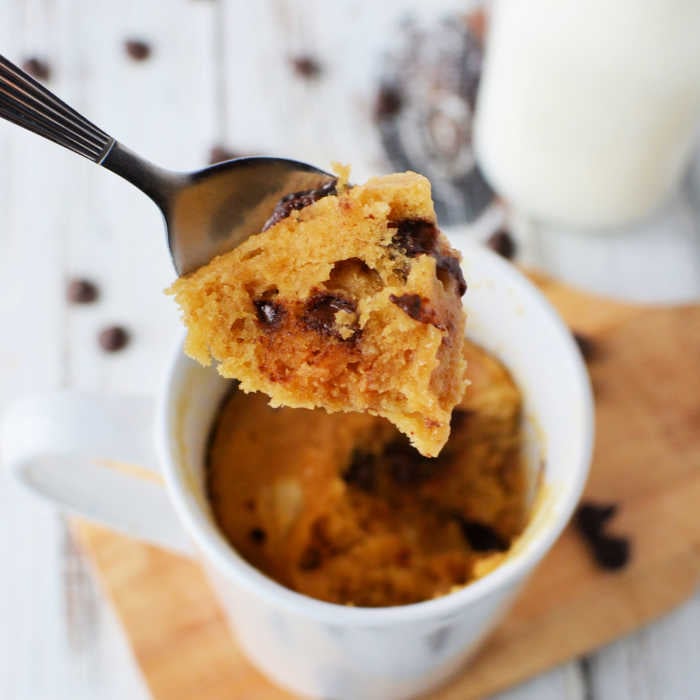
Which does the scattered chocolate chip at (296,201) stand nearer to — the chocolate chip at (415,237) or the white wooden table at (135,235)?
the chocolate chip at (415,237)

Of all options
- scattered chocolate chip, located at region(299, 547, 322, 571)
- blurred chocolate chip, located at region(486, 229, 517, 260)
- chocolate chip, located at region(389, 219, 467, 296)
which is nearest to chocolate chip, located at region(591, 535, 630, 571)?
scattered chocolate chip, located at region(299, 547, 322, 571)

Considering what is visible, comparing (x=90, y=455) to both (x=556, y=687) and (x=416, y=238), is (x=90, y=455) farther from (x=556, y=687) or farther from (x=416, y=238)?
(x=556, y=687)

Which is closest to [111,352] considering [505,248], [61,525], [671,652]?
[61,525]

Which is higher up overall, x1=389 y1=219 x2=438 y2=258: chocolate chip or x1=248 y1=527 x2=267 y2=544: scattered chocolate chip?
x1=389 y1=219 x2=438 y2=258: chocolate chip

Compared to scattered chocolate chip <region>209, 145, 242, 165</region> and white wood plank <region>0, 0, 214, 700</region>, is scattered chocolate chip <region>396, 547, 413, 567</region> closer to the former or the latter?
white wood plank <region>0, 0, 214, 700</region>

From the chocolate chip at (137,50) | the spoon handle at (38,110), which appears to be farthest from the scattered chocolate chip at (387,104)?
the spoon handle at (38,110)

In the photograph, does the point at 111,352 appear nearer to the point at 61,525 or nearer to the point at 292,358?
the point at 61,525
